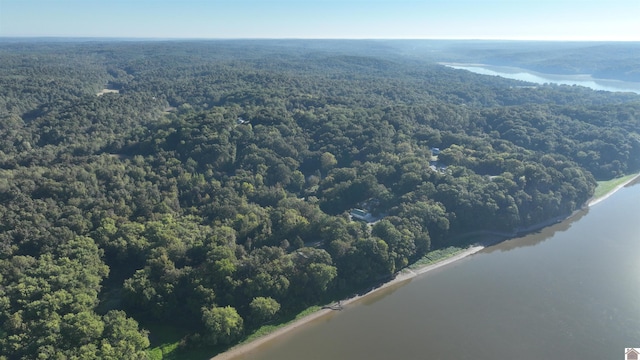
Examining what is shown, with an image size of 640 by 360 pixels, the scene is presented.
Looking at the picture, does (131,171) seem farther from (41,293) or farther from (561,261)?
(561,261)

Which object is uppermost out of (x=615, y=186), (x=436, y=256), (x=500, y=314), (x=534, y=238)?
(x=615, y=186)

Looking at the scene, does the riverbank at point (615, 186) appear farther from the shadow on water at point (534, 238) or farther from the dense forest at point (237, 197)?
the shadow on water at point (534, 238)

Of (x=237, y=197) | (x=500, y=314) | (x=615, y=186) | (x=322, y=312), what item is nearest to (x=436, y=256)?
(x=500, y=314)

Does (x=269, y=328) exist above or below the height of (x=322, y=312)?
above

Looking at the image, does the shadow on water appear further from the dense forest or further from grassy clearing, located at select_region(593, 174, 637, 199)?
grassy clearing, located at select_region(593, 174, 637, 199)

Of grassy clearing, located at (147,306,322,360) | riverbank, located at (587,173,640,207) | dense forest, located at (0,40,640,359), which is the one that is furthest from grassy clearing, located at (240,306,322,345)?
riverbank, located at (587,173,640,207)

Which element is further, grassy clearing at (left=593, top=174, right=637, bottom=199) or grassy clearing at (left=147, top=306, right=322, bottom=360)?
grassy clearing at (left=593, top=174, right=637, bottom=199)

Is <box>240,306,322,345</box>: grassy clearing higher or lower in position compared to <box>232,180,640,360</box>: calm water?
lower

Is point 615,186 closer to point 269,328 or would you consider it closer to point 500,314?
point 500,314
